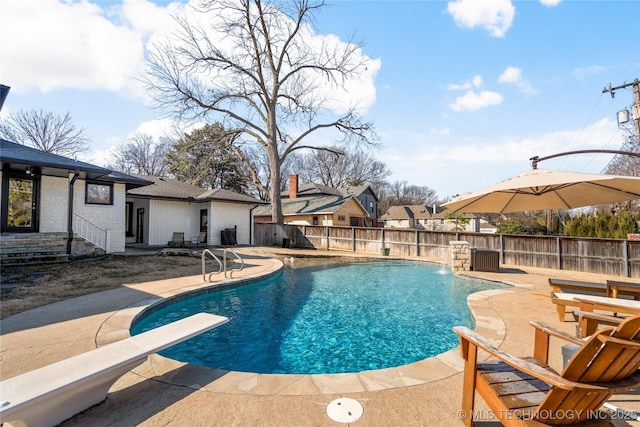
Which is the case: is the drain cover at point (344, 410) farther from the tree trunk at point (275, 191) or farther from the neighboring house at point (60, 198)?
the tree trunk at point (275, 191)

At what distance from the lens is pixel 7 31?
761 centimetres

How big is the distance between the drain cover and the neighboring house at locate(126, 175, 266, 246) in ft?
51.6

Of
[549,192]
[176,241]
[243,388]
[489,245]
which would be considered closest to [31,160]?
[176,241]

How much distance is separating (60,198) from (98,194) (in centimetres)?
127

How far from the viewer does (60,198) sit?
10664mm

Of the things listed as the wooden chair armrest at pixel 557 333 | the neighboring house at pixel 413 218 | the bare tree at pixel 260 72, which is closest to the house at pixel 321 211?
the bare tree at pixel 260 72

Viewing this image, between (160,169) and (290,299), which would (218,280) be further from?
(160,169)

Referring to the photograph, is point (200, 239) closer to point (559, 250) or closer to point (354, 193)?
point (559, 250)

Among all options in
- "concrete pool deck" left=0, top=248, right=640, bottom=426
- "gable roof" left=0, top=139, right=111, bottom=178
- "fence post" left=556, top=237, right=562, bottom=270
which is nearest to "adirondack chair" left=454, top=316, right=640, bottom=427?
"concrete pool deck" left=0, top=248, right=640, bottom=426

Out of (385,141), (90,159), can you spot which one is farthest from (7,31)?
(90,159)

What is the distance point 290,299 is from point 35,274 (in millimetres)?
7161

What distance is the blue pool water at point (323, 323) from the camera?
4048mm

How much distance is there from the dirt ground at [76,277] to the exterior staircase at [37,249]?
0.52m

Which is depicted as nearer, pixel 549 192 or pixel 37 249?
pixel 549 192
